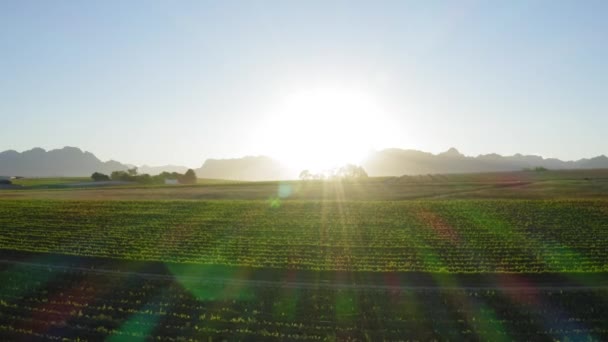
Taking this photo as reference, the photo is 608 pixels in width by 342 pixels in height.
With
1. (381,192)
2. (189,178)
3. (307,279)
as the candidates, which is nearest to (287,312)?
(307,279)

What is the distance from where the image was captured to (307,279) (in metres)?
22.8

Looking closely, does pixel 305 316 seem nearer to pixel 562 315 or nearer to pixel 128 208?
pixel 562 315

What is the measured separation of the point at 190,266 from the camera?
2553 centimetres

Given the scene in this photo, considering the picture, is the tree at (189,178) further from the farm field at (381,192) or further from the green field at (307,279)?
the green field at (307,279)

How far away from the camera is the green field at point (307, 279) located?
53.7ft

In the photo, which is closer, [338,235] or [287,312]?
[287,312]

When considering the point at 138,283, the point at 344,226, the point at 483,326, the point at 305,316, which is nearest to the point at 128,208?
the point at 344,226

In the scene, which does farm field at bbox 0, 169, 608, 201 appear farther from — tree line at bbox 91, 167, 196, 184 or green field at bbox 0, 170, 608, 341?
tree line at bbox 91, 167, 196, 184

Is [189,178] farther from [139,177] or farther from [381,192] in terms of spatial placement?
[381,192]

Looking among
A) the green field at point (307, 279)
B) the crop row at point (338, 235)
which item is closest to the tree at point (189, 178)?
the crop row at point (338, 235)

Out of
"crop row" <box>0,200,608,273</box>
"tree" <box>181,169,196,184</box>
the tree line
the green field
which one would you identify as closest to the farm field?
"crop row" <box>0,200,608,273</box>

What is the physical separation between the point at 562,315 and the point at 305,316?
10.7m

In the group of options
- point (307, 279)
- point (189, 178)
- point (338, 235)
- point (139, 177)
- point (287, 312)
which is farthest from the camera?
point (189, 178)

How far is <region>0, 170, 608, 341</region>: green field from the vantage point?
16.4m
